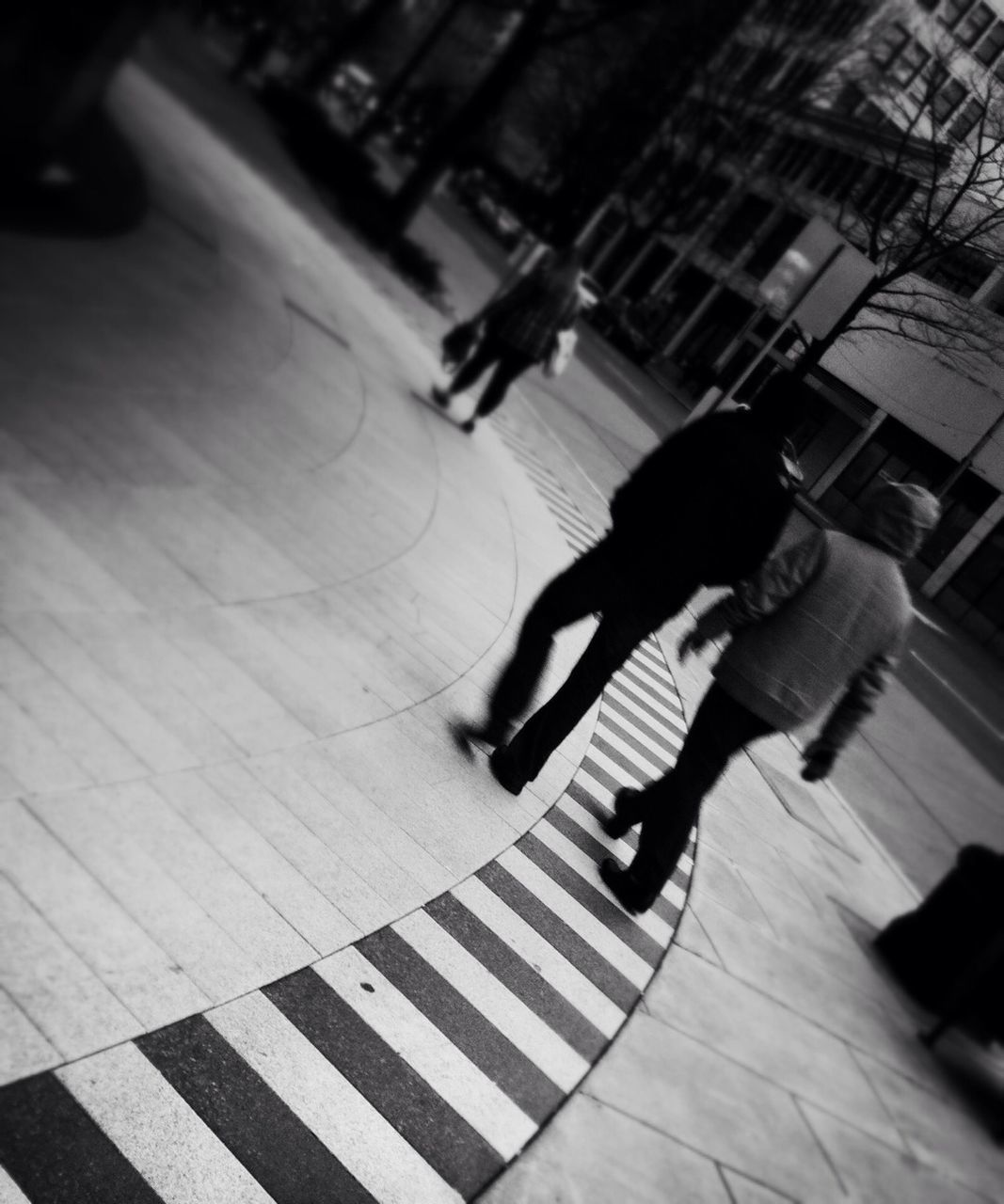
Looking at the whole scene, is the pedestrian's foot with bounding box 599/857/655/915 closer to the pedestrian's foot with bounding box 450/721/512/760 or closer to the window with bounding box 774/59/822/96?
the pedestrian's foot with bounding box 450/721/512/760

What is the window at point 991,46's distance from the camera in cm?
392

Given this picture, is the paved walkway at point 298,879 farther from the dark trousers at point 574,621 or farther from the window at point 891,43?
the window at point 891,43

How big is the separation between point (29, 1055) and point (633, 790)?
10.4 ft

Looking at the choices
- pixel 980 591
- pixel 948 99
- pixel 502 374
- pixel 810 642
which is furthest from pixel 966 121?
pixel 502 374

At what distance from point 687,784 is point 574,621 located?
2.78ft

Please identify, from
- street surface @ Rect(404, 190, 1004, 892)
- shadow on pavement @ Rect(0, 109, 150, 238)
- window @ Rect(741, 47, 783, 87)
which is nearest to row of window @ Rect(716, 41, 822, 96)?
window @ Rect(741, 47, 783, 87)

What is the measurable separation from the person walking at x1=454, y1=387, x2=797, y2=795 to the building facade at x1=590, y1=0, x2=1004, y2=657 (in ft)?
1.12

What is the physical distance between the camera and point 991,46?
3936mm

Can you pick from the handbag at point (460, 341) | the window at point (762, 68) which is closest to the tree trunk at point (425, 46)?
the handbag at point (460, 341)

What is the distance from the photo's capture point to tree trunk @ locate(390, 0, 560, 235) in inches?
350

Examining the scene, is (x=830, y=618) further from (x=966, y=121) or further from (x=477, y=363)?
(x=477, y=363)

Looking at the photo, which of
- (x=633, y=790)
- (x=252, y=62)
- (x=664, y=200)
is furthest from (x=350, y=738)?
(x=664, y=200)

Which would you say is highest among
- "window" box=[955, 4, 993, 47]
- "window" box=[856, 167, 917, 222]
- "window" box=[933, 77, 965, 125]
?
"window" box=[955, 4, 993, 47]

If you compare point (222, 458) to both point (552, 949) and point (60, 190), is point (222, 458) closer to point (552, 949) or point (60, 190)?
point (552, 949)
